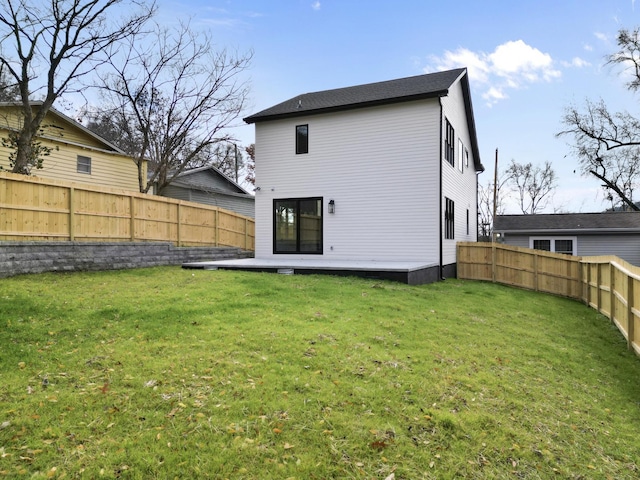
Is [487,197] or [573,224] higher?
[487,197]

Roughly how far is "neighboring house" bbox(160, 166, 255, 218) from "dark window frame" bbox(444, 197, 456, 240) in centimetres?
1354

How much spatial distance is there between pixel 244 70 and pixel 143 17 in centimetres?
557

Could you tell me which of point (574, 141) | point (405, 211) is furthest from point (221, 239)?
point (574, 141)

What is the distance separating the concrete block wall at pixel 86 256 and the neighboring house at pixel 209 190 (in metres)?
9.37

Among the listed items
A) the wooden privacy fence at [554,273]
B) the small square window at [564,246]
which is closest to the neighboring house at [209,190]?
the wooden privacy fence at [554,273]

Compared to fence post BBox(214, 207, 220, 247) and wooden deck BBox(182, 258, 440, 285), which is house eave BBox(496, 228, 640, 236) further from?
fence post BBox(214, 207, 220, 247)

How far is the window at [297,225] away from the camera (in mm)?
13312

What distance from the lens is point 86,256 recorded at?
29.9 feet

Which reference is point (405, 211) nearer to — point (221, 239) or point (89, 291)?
point (221, 239)

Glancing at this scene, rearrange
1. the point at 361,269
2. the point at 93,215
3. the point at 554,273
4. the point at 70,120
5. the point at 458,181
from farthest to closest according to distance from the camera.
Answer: the point at 70,120 < the point at 458,181 < the point at 554,273 < the point at 361,269 < the point at 93,215

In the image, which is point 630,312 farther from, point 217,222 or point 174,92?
point 174,92

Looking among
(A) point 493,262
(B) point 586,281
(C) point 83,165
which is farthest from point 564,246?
(C) point 83,165

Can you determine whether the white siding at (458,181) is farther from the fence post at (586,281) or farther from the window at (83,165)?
the window at (83,165)

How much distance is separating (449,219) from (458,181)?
2526mm
